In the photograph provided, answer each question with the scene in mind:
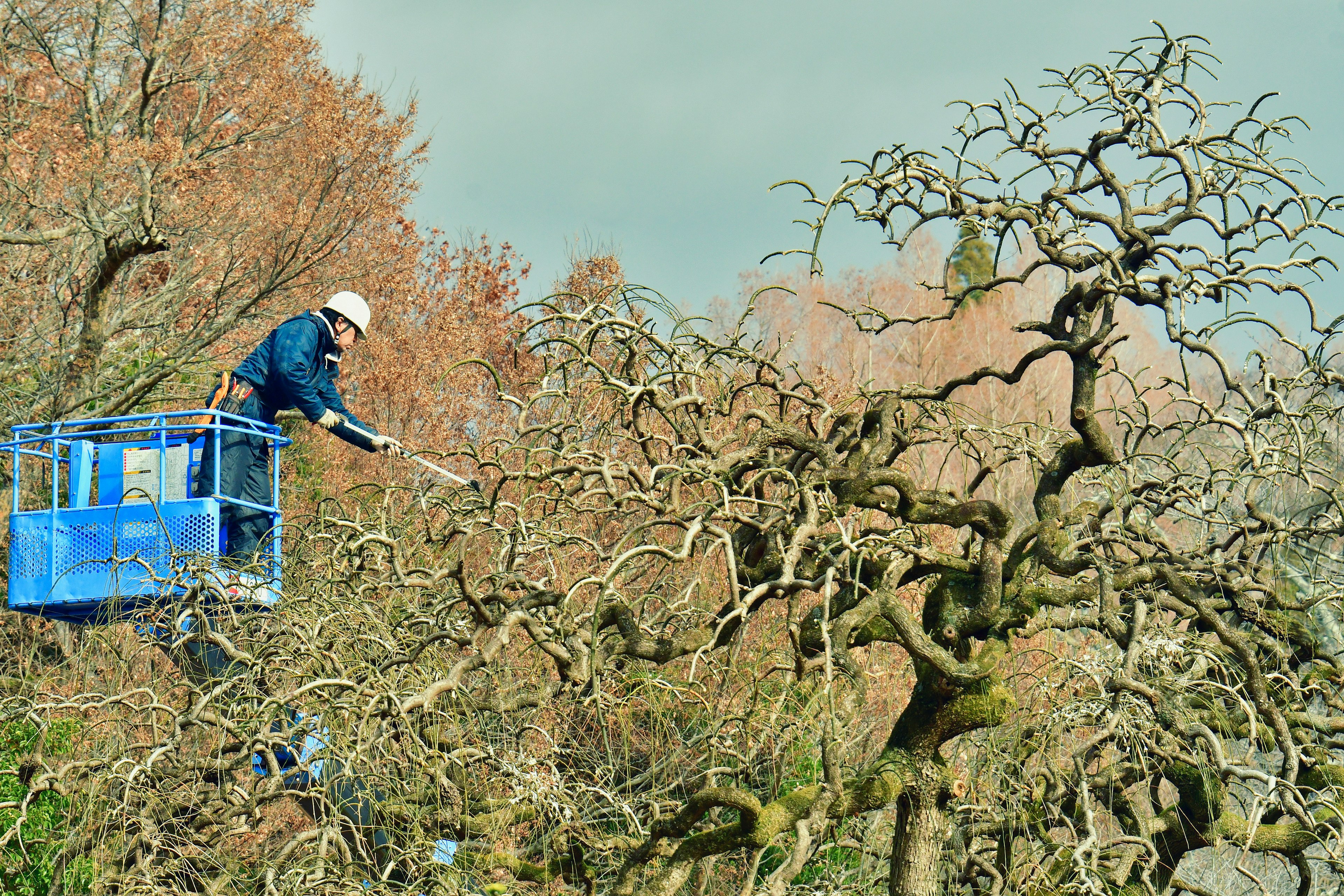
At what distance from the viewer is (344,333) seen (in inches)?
234

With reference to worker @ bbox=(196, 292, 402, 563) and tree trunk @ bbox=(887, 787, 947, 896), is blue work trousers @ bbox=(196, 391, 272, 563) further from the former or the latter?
tree trunk @ bbox=(887, 787, 947, 896)

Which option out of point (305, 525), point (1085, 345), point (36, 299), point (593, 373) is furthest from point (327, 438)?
point (1085, 345)


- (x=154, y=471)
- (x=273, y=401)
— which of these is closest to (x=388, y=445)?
(x=273, y=401)

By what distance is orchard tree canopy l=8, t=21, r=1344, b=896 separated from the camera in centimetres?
367

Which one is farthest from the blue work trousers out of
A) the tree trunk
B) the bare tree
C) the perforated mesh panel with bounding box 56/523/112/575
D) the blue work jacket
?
the bare tree

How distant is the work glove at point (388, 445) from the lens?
5195 mm

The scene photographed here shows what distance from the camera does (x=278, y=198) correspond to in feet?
40.2

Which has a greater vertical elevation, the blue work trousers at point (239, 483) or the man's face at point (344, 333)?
the man's face at point (344, 333)

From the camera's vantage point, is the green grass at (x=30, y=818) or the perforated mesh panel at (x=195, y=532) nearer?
the perforated mesh panel at (x=195, y=532)

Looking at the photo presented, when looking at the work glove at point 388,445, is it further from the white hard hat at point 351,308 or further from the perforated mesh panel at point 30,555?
the perforated mesh panel at point 30,555

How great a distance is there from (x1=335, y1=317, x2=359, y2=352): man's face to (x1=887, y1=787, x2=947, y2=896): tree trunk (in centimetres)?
315

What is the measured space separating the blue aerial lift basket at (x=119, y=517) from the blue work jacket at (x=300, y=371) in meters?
0.19

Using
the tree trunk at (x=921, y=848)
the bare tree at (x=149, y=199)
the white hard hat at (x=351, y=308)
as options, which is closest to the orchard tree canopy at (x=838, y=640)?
the tree trunk at (x=921, y=848)

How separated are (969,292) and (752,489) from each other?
1.12 m
